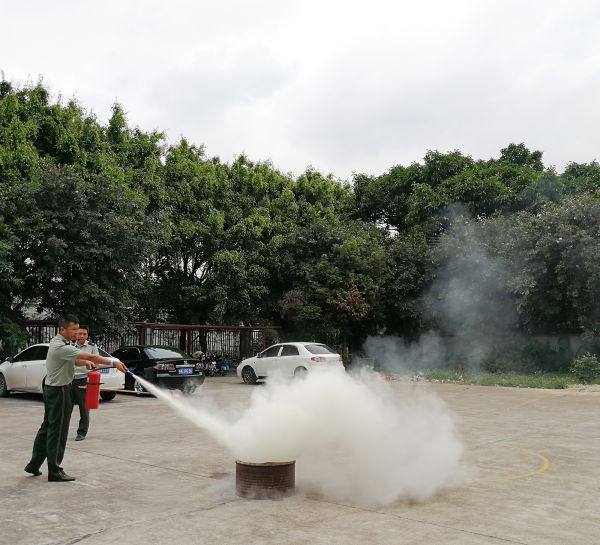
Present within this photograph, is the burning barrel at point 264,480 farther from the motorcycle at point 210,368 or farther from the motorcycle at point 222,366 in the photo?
the motorcycle at point 222,366

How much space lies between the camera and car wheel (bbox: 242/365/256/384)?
2073 centimetres

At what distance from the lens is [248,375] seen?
2089cm

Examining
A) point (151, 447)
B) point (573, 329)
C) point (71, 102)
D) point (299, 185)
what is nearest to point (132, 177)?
point (71, 102)

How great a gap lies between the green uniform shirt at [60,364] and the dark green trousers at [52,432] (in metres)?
0.08

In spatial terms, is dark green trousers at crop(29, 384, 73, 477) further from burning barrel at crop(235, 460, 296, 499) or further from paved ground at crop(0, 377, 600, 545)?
burning barrel at crop(235, 460, 296, 499)

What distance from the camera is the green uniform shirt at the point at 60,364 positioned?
6996 mm

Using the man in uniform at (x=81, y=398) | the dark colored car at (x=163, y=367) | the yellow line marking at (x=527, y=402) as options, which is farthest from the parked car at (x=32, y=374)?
the yellow line marking at (x=527, y=402)

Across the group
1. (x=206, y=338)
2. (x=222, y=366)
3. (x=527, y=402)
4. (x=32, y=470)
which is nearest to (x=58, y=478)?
(x=32, y=470)

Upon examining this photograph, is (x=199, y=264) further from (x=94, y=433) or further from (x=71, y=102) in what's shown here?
(x=94, y=433)

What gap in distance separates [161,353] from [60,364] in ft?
32.4

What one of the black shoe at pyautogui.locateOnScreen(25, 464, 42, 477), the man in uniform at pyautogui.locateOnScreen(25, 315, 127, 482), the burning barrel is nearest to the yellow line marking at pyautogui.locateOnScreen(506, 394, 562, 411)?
the burning barrel

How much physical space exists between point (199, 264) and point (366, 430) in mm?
20594

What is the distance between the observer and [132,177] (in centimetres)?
2377

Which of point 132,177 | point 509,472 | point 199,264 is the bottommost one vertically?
point 509,472
